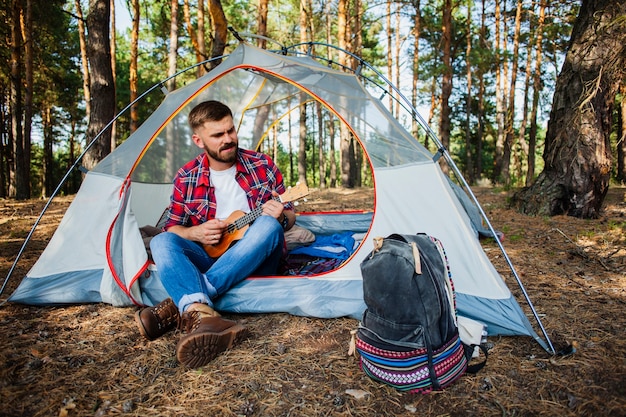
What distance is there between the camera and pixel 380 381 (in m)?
1.72

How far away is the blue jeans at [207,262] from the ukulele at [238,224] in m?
0.07

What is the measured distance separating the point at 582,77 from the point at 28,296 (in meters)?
5.39

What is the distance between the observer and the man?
205 cm

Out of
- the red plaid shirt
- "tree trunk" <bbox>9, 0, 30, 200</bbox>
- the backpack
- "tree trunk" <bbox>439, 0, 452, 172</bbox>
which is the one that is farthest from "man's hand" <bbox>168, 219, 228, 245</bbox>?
"tree trunk" <bbox>9, 0, 30, 200</bbox>

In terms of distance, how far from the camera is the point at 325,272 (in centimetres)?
258

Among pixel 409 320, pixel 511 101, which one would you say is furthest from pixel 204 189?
pixel 511 101

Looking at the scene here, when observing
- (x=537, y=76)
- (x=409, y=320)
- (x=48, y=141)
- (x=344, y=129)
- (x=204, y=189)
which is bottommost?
(x=409, y=320)

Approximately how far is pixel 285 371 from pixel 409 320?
0.63 metres

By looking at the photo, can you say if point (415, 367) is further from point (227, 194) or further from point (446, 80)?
point (446, 80)

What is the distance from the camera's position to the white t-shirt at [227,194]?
2717 millimetres

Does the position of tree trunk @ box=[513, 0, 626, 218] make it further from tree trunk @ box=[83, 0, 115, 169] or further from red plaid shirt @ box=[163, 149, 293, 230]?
tree trunk @ box=[83, 0, 115, 169]

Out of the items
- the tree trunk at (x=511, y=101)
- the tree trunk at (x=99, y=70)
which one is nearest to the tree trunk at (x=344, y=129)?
the tree trunk at (x=511, y=101)

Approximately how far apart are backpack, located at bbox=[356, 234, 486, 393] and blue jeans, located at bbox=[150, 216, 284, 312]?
88 centimetres

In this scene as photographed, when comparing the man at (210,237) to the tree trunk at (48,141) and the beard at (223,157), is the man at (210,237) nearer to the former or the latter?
the beard at (223,157)
